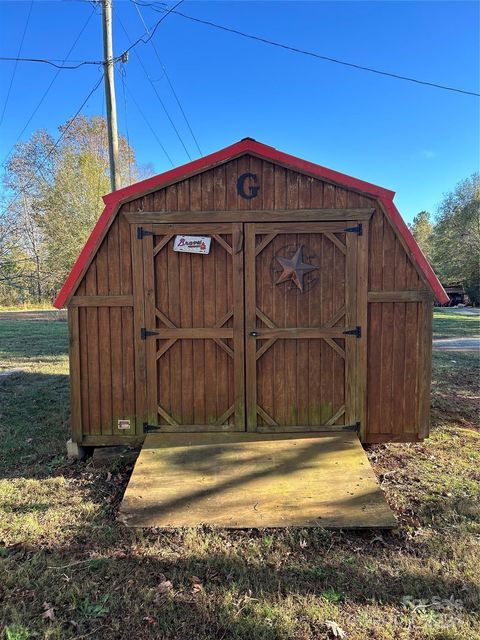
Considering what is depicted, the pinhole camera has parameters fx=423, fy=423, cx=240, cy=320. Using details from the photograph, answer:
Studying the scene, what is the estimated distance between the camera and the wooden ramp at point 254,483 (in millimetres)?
3201

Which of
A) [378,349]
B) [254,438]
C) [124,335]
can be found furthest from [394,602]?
[124,335]

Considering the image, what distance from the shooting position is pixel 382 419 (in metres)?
4.49

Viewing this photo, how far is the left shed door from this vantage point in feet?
14.2

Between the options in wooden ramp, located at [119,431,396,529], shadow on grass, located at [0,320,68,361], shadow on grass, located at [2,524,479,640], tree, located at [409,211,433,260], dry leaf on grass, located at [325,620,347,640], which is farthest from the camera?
tree, located at [409,211,433,260]

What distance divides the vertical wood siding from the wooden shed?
0.01 m

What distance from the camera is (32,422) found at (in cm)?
568

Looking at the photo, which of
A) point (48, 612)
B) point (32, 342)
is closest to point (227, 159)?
point (48, 612)

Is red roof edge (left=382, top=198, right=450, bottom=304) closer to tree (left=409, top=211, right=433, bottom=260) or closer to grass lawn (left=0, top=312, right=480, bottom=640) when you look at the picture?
grass lawn (left=0, top=312, right=480, bottom=640)

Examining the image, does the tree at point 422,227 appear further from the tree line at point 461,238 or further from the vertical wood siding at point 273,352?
the vertical wood siding at point 273,352

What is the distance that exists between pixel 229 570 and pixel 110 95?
7732 millimetres

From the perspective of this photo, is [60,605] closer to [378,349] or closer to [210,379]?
[210,379]

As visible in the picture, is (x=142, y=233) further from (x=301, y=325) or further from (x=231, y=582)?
(x=231, y=582)

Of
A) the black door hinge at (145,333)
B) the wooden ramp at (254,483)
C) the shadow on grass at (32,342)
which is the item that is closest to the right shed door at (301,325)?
the wooden ramp at (254,483)

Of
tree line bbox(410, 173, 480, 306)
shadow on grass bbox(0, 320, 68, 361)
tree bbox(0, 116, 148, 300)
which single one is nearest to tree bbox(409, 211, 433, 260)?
tree line bbox(410, 173, 480, 306)
